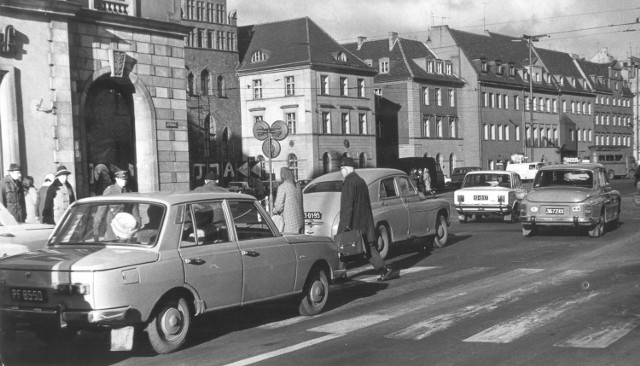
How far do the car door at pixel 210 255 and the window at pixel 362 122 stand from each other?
6799 centimetres

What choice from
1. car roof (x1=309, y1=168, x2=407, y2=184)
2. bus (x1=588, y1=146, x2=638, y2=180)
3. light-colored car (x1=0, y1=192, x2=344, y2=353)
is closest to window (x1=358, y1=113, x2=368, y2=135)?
bus (x1=588, y1=146, x2=638, y2=180)

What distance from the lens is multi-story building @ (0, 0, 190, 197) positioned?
21344 mm

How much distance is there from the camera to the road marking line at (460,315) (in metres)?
8.70

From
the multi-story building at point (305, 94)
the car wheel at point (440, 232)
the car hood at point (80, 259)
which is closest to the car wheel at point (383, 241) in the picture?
the car wheel at point (440, 232)

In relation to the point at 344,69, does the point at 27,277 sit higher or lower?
lower

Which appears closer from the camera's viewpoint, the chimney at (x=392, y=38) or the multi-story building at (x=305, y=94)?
the multi-story building at (x=305, y=94)

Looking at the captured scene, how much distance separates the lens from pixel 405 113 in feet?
268

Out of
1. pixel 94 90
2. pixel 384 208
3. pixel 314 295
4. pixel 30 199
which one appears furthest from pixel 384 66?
pixel 314 295

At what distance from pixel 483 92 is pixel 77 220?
84.4 meters

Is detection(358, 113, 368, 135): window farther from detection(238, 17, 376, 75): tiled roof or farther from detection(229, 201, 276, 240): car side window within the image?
detection(229, 201, 276, 240): car side window

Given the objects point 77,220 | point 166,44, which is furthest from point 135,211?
point 166,44

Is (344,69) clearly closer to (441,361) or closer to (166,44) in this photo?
(166,44)

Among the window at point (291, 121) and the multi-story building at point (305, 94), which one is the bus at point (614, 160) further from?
the window at point (291, 121)

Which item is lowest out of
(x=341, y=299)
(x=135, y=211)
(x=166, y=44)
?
(x=341, y=299)
